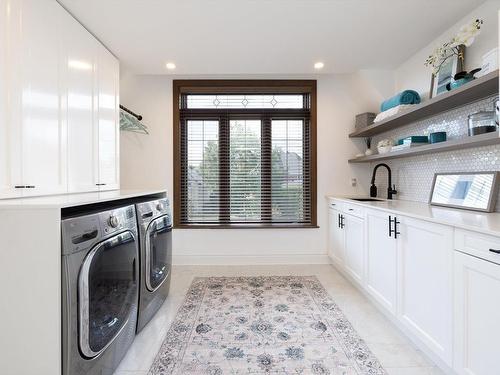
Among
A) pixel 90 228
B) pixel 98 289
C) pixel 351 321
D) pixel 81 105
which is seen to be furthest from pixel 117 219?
pixel 351 321

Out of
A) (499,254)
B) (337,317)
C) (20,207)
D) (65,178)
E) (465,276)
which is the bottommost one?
(337,317)

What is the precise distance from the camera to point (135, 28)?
2283mm

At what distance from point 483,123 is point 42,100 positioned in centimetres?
302

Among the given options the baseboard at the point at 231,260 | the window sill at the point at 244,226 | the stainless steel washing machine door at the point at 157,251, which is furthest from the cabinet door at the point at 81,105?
the baseboard at the point at 231,260

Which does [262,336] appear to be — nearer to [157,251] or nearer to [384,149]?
[157,251]

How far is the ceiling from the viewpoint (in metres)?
2.01

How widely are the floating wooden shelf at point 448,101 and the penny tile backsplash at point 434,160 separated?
70mm

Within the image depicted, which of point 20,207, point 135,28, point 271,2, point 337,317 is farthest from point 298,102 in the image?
point 20,207

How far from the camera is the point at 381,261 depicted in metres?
2.18

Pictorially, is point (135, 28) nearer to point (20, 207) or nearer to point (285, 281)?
point (20, 207)

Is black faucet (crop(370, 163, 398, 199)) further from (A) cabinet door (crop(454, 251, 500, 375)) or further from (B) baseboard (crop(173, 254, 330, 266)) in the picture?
(A) cabinet door (crop(454, 251, 500, 375))

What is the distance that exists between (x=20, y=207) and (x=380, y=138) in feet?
11.9

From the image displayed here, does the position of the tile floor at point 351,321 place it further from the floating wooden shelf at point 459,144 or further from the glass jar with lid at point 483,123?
the glass jar with lid at point 483,123

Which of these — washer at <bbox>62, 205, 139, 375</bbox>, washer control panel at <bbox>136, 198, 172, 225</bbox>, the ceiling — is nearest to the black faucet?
the ceiling
